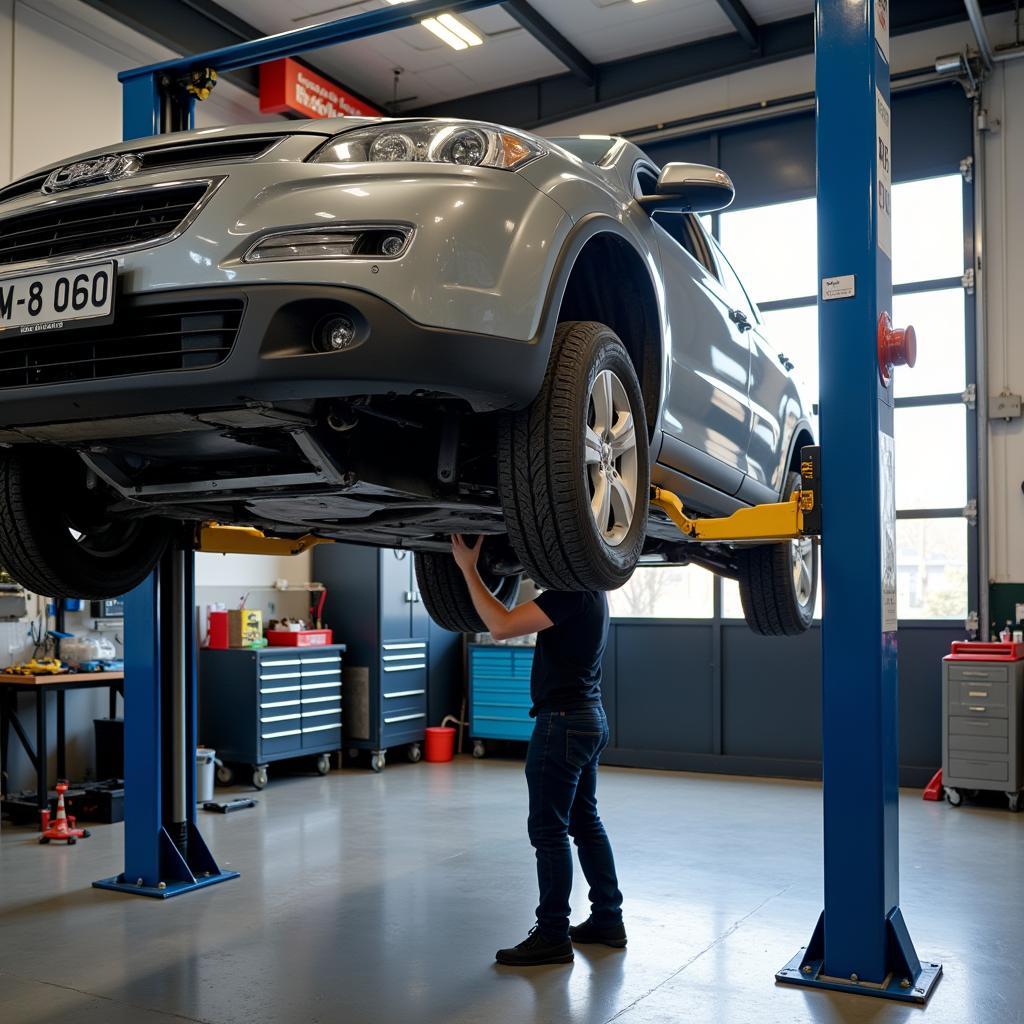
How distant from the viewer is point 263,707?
6723 millimetres

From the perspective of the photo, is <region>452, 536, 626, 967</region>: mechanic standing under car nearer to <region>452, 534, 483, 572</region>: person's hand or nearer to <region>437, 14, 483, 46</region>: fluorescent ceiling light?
<region>452, 534, 483, 572</region>: person's hand

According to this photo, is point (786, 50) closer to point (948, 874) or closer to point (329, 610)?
point (329, 610)

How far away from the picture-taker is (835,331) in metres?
3.17

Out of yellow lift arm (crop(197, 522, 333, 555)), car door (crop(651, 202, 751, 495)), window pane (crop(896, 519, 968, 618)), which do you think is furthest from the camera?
window pane (crop(896, 519, 968, 618))

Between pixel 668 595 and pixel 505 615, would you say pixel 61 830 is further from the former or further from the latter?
pixel 668 595

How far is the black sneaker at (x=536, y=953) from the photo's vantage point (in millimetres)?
3293

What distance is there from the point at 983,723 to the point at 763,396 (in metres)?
3.06

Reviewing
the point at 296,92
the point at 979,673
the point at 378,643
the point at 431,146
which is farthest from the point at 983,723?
the point at 296,92

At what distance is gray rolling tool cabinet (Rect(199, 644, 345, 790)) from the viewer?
6.70 m

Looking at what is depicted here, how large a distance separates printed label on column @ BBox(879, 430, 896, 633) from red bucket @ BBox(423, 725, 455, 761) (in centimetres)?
502

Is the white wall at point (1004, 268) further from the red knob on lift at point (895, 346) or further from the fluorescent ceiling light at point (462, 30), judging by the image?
the red knob on lift at point (895, 346)

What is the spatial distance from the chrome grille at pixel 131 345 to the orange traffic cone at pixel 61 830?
11.6 feet

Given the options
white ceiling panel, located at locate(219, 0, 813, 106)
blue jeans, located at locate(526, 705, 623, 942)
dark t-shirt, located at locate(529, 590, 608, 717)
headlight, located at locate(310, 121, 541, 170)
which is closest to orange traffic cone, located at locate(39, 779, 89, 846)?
blue jeans, located at locate(526, 705, 623, 942)

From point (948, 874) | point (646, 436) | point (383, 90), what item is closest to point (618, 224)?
point (646, 436)
